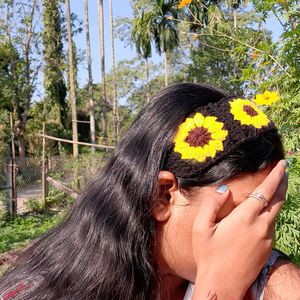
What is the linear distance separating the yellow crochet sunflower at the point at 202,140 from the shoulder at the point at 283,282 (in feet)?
1.16

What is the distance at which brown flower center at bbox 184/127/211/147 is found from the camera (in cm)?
114

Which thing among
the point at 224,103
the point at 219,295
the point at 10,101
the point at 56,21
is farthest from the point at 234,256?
the point at 56,21

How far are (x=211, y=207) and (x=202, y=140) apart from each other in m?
0.18

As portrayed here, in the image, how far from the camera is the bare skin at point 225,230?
3.57 feet

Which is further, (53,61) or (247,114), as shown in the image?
(53,61)

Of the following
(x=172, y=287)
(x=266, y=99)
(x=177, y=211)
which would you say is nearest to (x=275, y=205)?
(x=177, y=211)

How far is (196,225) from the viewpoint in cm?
110

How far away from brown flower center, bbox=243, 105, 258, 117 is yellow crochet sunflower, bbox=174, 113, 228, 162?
9cm

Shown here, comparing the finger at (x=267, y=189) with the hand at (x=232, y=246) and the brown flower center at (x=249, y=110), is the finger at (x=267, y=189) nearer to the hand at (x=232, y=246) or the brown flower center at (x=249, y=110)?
the hand at (x=232, y=246)

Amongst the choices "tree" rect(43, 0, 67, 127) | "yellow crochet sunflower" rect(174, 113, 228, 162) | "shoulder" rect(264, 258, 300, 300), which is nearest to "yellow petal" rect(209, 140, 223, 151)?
"yellow crochet sunflower" rect(174, 113, 228, 162)

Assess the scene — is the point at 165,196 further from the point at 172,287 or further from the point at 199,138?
the point at 172,287

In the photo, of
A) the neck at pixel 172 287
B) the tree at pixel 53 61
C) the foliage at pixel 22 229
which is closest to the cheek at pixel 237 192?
the neck at pixel 172 287

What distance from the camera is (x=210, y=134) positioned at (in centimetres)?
114

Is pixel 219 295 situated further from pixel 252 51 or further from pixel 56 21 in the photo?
pixel 56 21
